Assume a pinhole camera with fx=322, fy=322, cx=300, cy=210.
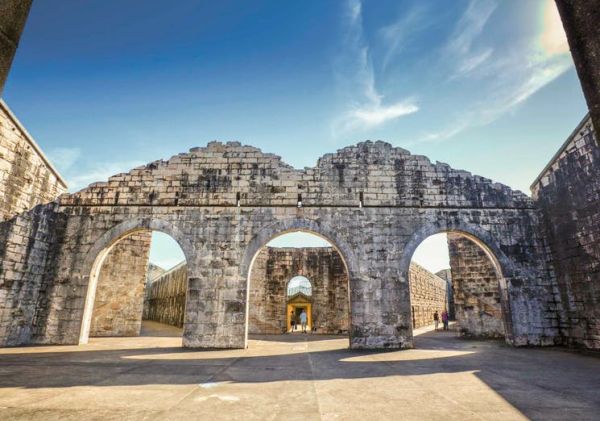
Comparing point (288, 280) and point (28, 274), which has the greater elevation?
point (288, 280)

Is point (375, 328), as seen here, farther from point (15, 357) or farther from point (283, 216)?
point (15, 357)

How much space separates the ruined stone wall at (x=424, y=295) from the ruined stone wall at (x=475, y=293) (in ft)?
9.11

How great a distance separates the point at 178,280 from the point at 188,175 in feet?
37.2

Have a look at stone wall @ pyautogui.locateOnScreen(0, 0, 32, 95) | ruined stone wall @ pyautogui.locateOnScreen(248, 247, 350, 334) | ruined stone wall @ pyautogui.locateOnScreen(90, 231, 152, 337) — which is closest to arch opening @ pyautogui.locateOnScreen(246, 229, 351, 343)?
ruined stone wall @ pyautogui.locateOnScreen(248, 247, 350, 334)

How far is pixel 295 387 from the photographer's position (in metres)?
4.25

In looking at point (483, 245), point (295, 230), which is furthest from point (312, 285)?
point (483, 245)

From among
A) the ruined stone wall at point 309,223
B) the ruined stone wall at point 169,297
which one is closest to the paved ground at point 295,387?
the ruined stone wall at point 309,223

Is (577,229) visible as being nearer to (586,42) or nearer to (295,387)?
(295,387)

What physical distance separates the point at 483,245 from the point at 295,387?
7.99 meters

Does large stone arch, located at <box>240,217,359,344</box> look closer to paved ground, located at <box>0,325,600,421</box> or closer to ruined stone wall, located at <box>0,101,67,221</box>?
paved ground, located at <box>0,325,600,421</box>

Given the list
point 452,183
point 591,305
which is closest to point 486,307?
point 591,305

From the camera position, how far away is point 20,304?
855cm

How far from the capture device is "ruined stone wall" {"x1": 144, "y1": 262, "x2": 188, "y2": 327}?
18350 millimetres

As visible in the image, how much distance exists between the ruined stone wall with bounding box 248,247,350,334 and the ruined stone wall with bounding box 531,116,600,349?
8297 millimetres
